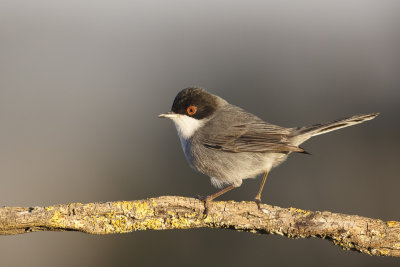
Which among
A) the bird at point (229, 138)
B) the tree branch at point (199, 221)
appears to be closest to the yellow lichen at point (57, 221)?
the tree branch at point (199, 221)

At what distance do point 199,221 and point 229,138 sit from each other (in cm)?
171

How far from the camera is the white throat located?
6.24m

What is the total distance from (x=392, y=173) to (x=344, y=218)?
6.19 m

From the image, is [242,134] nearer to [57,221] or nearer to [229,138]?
[229,138]

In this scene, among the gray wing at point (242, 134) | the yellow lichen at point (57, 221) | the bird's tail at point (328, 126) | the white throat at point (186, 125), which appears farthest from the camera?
the white throat at point (186, 125)

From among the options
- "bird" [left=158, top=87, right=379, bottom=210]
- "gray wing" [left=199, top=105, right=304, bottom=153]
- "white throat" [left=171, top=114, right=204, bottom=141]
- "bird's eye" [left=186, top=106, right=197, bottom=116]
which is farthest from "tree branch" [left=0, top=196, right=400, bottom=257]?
"bird's eye" [left=186, top=106, right=197, bottom=116]

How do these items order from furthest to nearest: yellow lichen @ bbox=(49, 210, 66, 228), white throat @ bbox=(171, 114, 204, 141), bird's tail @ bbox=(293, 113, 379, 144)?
white throat @ bbox=(171, 114, 204, 141), bird's tail @ bbox=(293, 113, 379, 144), yellow lichen @ bbox=(49, 210, 66, 228)

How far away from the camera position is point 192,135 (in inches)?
245

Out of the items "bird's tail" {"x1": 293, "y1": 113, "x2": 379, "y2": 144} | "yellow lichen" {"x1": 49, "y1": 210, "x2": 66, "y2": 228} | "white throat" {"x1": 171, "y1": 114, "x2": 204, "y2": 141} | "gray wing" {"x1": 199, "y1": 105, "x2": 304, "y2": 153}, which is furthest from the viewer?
"white throat" {"x1": 171, "y1": 114, "x2": 204, "y2": 141}

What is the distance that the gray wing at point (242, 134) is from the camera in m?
5.76

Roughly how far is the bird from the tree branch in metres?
0.90

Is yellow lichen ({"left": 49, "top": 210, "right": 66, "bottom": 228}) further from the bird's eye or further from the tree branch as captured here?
the bird's eye

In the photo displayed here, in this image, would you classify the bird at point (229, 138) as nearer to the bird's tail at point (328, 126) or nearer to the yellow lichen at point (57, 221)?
the bird's tail at point (328, 126)

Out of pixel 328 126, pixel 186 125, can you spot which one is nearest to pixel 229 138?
pixel 186 125
